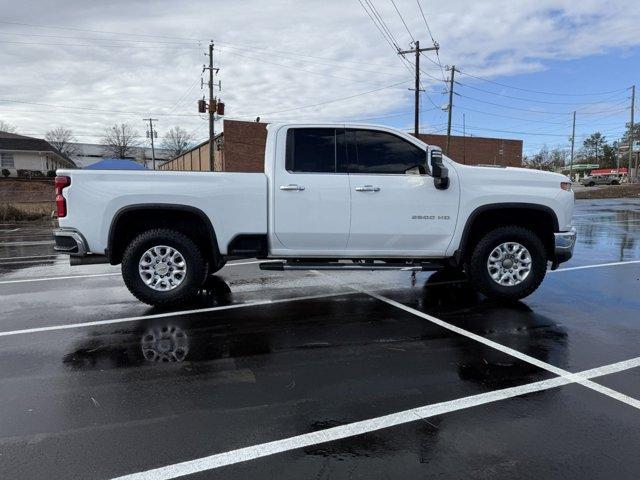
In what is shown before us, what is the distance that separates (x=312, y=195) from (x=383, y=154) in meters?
1.03

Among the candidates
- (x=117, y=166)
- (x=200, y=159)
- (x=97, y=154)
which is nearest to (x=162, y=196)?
(x=117, y=166)

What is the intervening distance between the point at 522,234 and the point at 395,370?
3.00 metres

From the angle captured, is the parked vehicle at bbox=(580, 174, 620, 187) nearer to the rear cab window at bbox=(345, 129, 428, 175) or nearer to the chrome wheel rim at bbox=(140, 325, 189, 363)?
the rear cab window at bbox=(345, 129, 428, 175)

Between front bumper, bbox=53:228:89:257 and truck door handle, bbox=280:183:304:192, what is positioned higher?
truck door handle, bbox=280:183:304:192

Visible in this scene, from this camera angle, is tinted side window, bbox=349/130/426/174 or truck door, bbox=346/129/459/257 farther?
tinted side window, bbox=349/130/426/174

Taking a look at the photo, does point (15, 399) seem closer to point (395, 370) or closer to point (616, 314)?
point (395, 370)

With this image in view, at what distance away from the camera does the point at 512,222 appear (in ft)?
21.6

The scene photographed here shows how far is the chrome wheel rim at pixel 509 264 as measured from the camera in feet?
21.0

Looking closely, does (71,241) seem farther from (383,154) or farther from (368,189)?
(383,154)

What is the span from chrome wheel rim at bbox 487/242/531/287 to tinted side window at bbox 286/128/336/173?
7.52ft

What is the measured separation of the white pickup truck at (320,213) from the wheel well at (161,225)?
1cm

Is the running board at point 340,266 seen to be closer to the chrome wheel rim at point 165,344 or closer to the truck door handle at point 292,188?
the truck door handle at point 292,188

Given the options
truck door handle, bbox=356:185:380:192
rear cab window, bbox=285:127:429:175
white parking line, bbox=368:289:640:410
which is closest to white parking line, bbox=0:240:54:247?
rear cab window, bbox=285:127:429:175

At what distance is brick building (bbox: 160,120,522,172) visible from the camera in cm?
4000
